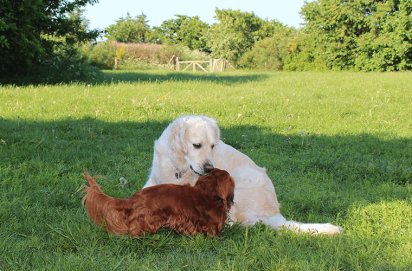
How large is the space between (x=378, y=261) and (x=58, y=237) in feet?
7.78

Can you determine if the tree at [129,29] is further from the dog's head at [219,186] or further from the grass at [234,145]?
the dog's head at [219,186]

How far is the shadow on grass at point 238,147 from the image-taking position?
498 cm

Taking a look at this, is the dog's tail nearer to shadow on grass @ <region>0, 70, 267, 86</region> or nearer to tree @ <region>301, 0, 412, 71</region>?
shadow on grass @ <region>0, 70, 267, 86</region>

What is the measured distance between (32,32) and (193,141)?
1196cm

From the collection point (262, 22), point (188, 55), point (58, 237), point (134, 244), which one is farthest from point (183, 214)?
point (262, 22)

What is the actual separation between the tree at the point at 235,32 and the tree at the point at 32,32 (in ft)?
133

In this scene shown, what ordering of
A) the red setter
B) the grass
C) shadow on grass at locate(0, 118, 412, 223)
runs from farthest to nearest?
shadow on grass at locate(0, 118, 412, 223) < the red setter < the grass

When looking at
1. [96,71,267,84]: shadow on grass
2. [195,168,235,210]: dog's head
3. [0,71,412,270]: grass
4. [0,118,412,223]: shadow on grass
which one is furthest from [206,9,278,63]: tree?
[195,168,235,210]: dog's head

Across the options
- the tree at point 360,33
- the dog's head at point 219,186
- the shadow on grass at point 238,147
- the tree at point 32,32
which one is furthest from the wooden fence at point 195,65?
the dog's head at point 219,186

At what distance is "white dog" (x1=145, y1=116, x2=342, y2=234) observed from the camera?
417 centimetres

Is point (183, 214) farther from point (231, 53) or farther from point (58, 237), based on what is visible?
point (231, 53)

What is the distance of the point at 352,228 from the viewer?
416cm

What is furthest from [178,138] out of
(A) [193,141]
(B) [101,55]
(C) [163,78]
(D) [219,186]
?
(B) [101,55]

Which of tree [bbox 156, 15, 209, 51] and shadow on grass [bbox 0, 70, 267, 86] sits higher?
tree [bbox 156, 15, 209, 51]
